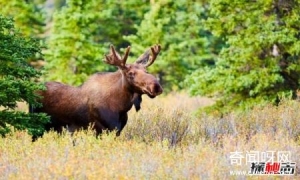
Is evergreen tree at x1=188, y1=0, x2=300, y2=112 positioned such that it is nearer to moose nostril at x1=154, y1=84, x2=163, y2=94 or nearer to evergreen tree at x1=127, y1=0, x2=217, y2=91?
moose nostril at x1=154, y1=84, x2=163, y2=94

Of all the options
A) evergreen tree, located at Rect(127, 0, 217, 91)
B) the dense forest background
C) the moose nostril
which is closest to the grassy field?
the moose nostril

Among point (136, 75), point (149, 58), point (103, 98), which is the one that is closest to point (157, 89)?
point (136, 75)

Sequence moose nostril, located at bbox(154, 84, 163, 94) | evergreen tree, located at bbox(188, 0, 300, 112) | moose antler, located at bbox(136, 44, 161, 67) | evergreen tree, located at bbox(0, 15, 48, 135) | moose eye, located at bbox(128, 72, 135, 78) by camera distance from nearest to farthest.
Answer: moose nostril, located at bbox(154, 84, 163, 94) → evergreen tree, located at bbox(0, 15, 48, 135) → moose eye, located at bbox(128, 72, 135, 78) → moose antler, located at bbox(136, 44, 161, 67) → evergreen tree, located at bbox(188, 0, 300, 112)

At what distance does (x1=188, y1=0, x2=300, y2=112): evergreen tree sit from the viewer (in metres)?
13.8

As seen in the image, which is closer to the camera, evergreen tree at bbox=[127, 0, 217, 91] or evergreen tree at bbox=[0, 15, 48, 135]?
evergreen tree at bbox=[0, 15, 48, 135]

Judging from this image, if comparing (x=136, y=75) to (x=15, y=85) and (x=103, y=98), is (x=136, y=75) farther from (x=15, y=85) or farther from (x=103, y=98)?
(x=15, y=85)

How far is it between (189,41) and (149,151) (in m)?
17.9

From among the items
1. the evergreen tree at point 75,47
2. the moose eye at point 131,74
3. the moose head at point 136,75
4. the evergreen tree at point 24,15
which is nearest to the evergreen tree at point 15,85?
the moose head at point 136,75

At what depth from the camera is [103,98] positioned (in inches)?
392

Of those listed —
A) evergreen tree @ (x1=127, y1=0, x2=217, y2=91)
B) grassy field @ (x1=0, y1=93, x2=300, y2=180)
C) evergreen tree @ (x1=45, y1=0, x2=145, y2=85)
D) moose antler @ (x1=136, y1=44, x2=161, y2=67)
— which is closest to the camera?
grassy field @ (x1=0, y1=93, x2=300, y2=180)

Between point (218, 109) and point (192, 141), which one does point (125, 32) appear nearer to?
point (218, 109)

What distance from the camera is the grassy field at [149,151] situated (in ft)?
23.3

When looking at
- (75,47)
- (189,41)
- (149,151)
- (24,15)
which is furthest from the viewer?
(189,41)

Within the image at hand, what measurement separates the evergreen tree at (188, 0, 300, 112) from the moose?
13.2 feet
